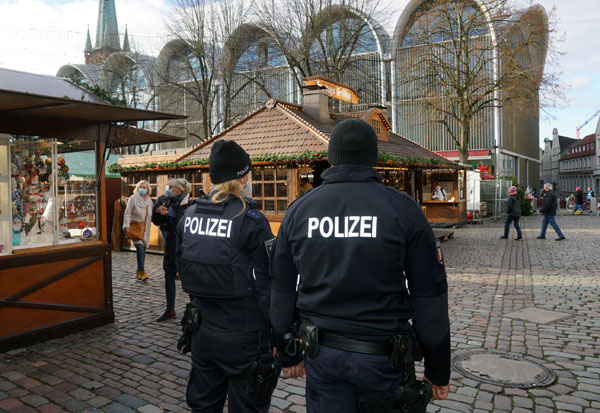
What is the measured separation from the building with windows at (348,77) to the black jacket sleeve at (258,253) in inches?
830

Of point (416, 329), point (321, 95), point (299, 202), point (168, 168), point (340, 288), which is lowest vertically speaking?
point (416, 329)

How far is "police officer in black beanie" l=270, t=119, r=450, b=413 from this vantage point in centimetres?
205

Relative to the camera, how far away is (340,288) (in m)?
2.08

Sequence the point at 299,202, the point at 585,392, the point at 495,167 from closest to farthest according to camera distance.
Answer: the point at 299,202
the point at 585,392
the point at 495,167

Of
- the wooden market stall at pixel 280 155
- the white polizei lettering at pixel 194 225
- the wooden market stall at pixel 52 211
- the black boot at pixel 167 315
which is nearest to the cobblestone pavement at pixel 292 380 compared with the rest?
the black boot at pixel 167 315

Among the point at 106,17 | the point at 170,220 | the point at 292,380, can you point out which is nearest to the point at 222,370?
the point at 292,380

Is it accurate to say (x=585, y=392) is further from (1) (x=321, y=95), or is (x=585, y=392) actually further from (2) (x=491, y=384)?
(1) (x=321, y=95)

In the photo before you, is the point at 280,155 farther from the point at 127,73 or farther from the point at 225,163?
the point at 127,73

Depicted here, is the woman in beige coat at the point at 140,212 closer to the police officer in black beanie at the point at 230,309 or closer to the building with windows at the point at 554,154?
the police officer in black beanie at the point at 230,309

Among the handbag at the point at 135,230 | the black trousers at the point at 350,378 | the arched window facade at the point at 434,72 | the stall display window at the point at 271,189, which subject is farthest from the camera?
the arched window facade at the point at 434,72

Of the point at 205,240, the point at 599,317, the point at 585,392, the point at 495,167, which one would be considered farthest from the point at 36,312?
the point at 495,167

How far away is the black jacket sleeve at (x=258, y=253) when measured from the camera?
281 centimetres

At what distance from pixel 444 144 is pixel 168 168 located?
28.0 metres

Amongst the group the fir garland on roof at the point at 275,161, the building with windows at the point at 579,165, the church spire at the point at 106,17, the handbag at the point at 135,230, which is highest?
the church spire at the point at 106,17
